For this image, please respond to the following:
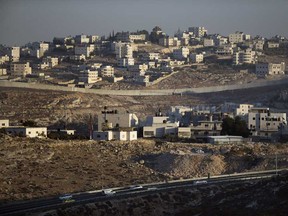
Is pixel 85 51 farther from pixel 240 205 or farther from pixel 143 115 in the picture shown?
pixel 240 205

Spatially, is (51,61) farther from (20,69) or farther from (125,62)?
(20,69)

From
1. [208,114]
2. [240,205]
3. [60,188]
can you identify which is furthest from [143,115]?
[240,205]

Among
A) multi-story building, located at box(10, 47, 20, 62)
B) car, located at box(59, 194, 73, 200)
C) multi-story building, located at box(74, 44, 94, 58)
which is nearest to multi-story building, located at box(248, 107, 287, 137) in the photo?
car, located at box(59, 194, 73, 200)

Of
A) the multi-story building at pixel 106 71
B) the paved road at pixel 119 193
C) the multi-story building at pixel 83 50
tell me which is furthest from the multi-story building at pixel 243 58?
the paved road at pixel 119 193

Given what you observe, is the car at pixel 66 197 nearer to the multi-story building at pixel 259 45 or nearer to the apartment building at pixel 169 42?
the multi-story building at pixel 259 45

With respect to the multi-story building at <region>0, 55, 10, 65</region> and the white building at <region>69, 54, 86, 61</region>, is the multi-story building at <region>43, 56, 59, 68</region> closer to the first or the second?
the white building at <region>69, 54, 86, 61</region>
